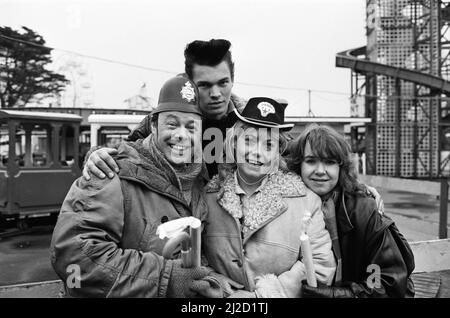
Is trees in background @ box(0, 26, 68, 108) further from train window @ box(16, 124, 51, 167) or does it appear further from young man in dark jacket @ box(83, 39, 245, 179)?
young man in dark jacket @ box(83, 39, 245, 179)

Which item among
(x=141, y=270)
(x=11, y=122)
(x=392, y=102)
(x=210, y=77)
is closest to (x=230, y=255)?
(x=141, y=270)

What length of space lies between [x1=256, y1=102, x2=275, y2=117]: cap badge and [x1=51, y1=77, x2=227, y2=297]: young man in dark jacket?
33 centimetres

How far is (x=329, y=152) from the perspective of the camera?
2143mm

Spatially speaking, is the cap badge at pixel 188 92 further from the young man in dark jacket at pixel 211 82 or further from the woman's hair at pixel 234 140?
the young man in dark jacket at pixel 211 82

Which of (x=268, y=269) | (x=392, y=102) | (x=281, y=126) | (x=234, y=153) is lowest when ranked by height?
(x=268, y=269)

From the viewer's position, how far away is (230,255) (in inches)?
76.0

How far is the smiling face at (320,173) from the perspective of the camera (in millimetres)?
2121

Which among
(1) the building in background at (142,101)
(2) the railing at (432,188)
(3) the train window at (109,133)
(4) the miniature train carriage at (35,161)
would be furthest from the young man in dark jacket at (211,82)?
(1) the building in background at (142,101)

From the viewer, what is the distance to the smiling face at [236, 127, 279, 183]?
6.63 ft

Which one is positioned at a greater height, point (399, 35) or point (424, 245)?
point (399, 35)

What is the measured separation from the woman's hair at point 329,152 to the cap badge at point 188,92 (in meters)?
0.68
